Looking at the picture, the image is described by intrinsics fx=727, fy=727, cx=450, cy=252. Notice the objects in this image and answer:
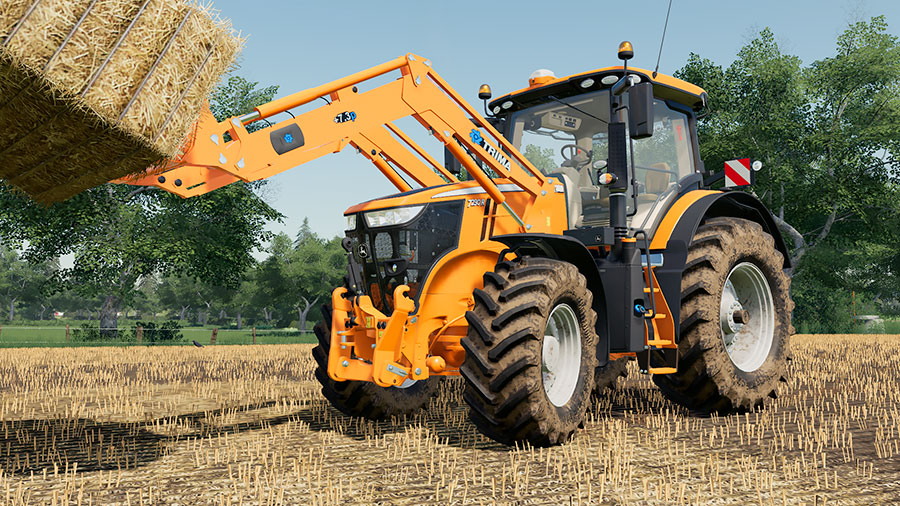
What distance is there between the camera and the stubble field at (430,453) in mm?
4285

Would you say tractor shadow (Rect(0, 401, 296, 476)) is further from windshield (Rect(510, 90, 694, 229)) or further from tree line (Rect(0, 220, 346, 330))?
tree line (Rect(0, 220, 346, 330))

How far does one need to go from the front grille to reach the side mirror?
1595mm

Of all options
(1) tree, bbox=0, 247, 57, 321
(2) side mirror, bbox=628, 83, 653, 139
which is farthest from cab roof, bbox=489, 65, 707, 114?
(1) tree, bbox=0, 247, 57, 321

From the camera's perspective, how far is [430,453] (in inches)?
212

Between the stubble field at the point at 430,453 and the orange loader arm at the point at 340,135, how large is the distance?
6.56 ft

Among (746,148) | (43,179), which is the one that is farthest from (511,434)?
(746,148)

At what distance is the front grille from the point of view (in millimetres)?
6086

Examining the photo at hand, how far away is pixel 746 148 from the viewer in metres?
31.7

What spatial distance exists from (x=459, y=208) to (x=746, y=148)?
28794 millimetres

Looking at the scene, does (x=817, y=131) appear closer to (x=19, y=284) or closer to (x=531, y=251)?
(x=531, y=251)

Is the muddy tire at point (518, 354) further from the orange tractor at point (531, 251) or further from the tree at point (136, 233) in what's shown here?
the tree at point (136, 233)

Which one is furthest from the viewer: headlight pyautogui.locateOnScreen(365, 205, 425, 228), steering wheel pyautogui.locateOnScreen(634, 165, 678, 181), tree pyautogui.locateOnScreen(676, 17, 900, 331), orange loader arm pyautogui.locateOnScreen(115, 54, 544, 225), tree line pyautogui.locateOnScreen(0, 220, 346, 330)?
tree line pyautogui.locateOnScreen(0, 220, 346, 330)

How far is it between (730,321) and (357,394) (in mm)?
3710

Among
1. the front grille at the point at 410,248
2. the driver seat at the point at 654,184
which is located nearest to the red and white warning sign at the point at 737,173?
the driver seat at the point at 654,184
